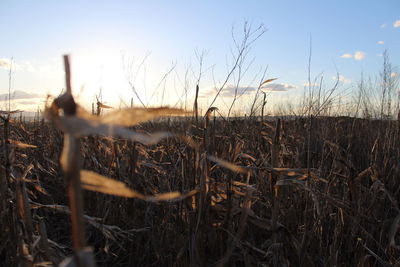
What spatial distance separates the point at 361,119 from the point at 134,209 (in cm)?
532

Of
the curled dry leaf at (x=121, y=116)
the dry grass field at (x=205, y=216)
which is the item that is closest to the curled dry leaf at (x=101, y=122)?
the curled dry leaf at (x=121, y=116)

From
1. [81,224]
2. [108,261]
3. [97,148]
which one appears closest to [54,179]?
[97,148]

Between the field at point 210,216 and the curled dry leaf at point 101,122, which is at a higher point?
the curled dry leaf at point 101,122

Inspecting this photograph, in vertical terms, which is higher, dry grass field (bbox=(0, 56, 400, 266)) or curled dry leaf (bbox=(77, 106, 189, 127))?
curled dry leaf (bbox=(77, 106, 189, 127))

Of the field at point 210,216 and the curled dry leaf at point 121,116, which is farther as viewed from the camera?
the field at point 210,216

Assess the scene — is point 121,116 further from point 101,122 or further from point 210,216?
point 210,216

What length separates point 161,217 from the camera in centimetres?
144

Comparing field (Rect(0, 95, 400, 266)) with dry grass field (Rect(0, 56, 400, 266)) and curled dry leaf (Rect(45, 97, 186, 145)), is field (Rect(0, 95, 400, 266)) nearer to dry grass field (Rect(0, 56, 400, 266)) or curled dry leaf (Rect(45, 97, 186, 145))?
dry grass field (Rect(0, 56, 400, 266))

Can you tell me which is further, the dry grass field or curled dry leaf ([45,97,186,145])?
the dry grass field

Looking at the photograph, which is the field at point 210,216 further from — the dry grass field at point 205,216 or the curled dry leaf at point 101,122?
the curled dry leaf at point 101,122

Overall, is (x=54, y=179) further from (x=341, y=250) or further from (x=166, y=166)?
(x=341, y=250)

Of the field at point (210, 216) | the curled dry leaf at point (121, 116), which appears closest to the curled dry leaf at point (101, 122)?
the curled dry leaf at point (121, 116)

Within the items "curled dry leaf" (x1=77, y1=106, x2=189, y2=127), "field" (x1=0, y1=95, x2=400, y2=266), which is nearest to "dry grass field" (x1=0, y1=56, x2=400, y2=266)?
"field" (x1=0, y1=95, x2=400, y2=266)

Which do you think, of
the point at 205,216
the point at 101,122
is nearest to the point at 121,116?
the point at 101,122
